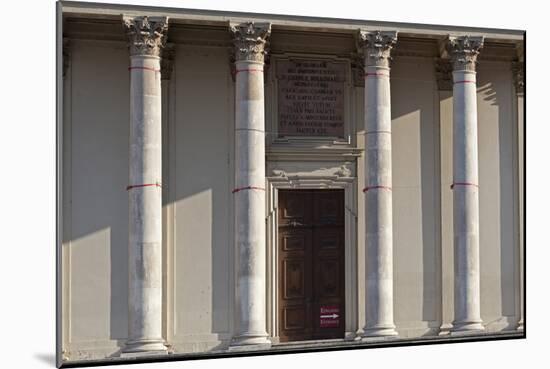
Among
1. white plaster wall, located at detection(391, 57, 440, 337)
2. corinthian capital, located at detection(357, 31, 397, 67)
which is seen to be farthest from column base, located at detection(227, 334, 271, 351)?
corinthian capital, located at detection(357, 31, 397, 67)

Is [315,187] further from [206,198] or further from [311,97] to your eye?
[206,198]

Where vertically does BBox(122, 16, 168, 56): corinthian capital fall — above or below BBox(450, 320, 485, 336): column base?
above

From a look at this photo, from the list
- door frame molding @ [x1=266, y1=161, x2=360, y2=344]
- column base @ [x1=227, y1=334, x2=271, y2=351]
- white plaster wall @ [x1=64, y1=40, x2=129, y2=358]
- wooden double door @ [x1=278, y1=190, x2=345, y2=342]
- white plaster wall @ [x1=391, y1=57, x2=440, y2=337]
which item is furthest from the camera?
white plaster wall @ [x1=391, y1=57, x2=440, y2=337]

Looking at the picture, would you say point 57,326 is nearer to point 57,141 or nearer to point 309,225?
point 57,141

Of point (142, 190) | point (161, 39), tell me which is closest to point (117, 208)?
point (142, 190)

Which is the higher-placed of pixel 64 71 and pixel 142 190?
pixel 64 71

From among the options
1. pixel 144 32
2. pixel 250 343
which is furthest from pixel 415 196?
pixel 144 32

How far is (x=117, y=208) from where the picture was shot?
15.3 metres

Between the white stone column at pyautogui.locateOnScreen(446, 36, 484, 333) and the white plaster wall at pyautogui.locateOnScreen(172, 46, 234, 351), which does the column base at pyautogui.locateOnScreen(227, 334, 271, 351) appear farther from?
the white stone column at pyautogui.locateOnScreen(446, 36, 484, 333)

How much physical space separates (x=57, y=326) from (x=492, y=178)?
9.77 meters

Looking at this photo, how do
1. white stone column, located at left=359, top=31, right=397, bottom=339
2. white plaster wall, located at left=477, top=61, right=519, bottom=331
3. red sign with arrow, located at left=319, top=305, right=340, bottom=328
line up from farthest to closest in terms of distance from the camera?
white plaster wall, located at left=477, top=61, right=519, bottom=331
red sign with arrow, located at left=319, top=305, right=340, bottom=328
white stone column, located at left=359, top=31, right=397, bottom=339

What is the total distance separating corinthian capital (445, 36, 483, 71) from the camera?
15.7 metres

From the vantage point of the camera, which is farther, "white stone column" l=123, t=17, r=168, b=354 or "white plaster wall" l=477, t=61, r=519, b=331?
"white plaster wall" l=477, t=61, r=519, b=331

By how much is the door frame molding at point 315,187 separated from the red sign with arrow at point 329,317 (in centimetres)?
22
